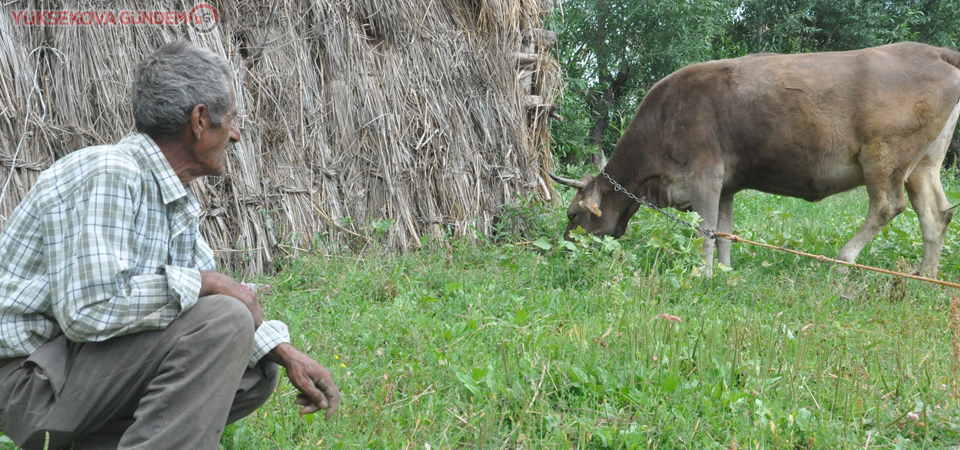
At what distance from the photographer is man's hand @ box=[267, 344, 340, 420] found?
8.63 ft

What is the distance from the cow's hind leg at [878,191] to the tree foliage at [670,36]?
18.6 feet

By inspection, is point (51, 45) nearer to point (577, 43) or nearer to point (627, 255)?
point (627, 255)

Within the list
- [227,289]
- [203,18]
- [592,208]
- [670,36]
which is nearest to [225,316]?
[227,289]

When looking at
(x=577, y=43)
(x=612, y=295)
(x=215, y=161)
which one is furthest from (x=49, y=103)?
(x=577, y=43)

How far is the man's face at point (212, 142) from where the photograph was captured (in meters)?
2.59

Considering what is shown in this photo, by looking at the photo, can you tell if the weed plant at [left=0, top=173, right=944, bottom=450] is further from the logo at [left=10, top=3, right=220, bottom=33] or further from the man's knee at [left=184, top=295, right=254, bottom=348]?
the logo at [left=10, top=3, right=220, bottom=33]

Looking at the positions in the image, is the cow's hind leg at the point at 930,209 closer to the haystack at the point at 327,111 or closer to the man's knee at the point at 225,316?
the haystack at the point at 327,111

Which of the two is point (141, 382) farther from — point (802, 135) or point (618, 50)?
point (618, 50)

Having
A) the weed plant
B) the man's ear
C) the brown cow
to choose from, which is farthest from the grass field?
the man's ear

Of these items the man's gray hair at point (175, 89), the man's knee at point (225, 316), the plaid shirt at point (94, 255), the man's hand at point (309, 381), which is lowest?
the man's hand at point (309, 381)

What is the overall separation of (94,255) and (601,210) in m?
5.28

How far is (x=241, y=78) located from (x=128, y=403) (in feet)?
11.9

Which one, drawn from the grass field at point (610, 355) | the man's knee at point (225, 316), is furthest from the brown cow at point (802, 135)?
the man's knee at point (225, 316)

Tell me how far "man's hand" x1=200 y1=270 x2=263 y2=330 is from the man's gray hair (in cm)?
49
